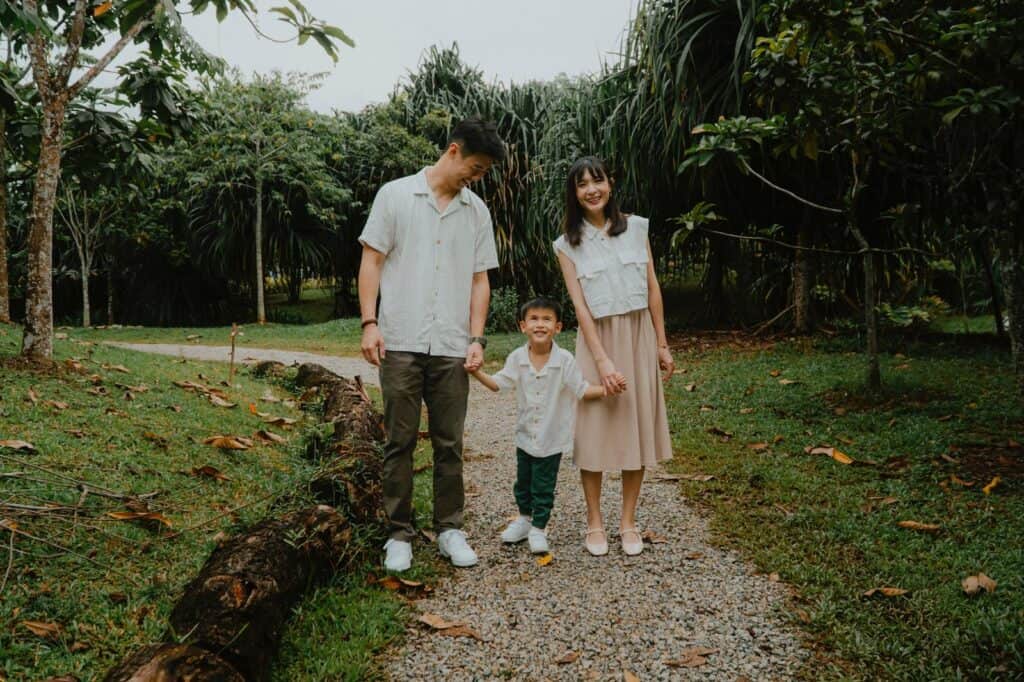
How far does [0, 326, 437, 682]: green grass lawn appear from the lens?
210 centimetres

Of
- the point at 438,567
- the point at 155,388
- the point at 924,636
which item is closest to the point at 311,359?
the point at 155,388

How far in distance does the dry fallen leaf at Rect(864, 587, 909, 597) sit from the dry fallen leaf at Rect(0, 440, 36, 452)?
350 centimetres

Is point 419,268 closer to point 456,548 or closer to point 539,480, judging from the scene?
point 539,480

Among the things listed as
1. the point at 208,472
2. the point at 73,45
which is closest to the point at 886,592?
the point at 208,472

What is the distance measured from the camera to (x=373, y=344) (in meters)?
2.69

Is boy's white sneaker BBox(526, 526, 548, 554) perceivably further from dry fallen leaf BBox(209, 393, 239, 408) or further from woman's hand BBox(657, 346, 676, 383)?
dry fallen leaf BBox(209, 393, 239, 408)

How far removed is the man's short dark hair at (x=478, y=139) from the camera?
268cm

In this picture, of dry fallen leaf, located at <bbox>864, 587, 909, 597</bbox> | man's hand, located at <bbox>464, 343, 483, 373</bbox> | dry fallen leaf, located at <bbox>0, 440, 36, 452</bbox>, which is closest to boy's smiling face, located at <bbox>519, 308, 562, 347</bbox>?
man's hand, located at <bbox>464, 343, 483, 373</bbox>

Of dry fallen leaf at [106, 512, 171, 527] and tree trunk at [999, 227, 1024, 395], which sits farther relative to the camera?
tree trunk at [999, 227, 1024, 395]

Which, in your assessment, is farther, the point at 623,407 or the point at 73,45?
the point at 73,45

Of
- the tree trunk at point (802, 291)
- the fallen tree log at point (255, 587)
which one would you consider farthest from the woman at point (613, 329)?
the tree trunk at point (802, 291)

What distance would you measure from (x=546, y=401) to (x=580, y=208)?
2.67 feet

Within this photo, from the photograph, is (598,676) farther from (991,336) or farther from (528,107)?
(528,107)

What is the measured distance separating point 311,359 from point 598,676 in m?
7.21
